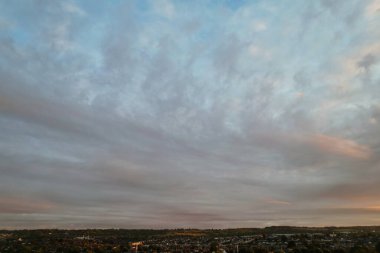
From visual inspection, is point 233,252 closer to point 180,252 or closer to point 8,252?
point 180,252

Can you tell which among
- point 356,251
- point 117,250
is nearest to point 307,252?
point 356,251

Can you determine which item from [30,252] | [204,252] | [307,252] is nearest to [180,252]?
[204,252]

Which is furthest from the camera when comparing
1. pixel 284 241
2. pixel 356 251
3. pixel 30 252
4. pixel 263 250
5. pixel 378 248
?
pixel 284 241

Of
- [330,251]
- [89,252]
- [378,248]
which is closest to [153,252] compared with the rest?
[89,252]

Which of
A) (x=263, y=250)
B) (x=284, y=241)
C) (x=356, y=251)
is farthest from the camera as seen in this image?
(x=284, y=241)

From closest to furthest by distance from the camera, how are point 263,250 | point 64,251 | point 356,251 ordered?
point 356,251 < point 263,250 < point 64,251

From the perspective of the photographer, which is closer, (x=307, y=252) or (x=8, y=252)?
(x=307, y=252)

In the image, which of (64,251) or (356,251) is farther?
(64,251)

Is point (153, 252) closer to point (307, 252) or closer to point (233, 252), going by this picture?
point (233, 252)

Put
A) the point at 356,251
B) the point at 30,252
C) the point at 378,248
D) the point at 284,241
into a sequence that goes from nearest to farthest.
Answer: the point at 356,251
the point at 378,248
the point at 30,252
the point at 284,241
